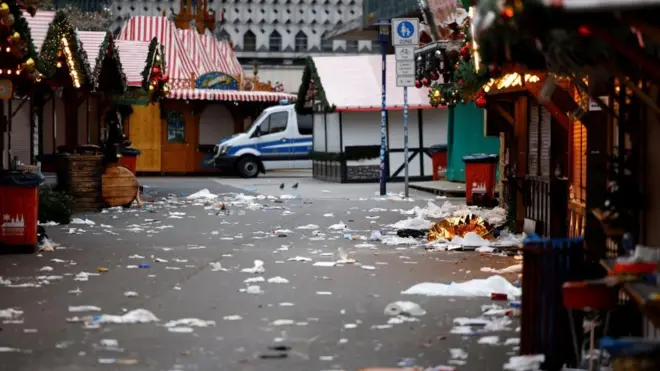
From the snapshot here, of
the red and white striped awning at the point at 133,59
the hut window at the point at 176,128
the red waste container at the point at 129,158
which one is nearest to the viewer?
the red and white striped awning at the point at 133,59

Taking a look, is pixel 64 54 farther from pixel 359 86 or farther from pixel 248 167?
pixel 248 167

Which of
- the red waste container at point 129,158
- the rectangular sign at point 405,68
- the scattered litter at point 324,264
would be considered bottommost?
the scattered litter at point 324,264

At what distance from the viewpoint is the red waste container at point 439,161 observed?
35000mm

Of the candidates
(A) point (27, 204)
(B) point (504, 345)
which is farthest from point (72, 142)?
(B) point (504, 345)

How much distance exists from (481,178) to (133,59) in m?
10.6

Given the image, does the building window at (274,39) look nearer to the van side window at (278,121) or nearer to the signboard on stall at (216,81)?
the signboard on stall at (216,81)

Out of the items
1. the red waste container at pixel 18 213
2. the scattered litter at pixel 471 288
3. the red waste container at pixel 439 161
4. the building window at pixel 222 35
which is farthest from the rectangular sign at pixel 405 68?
the building window at pixel 222 35

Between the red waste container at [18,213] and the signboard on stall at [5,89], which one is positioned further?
the signboard on stall at [5,89]

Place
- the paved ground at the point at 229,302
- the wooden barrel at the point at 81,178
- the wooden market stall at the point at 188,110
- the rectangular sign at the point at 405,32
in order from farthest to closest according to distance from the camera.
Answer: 1. the wooden market stall at the point at 188,110
2. the rectangular sign at the point at 405,32
3. the wooden barrel at the point at 81,178
4. the paved ground at the point at 229,302

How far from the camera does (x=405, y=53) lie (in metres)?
26.7

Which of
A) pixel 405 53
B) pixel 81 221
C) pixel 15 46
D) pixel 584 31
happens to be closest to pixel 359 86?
pixel 405 53

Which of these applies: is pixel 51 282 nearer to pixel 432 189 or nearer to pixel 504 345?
pixel 504 345

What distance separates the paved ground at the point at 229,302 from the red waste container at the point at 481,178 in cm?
495

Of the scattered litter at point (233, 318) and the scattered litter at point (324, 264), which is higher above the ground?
the scattered litter at point (233, 318)
